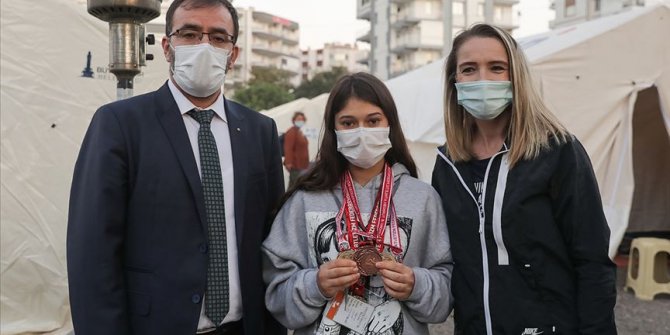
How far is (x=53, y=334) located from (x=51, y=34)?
8.68 ft

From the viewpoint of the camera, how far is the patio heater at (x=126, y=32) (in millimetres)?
3441

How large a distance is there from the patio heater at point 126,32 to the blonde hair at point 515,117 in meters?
1.91

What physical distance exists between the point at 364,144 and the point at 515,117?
0.59 metres

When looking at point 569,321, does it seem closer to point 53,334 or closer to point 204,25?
point 204,25

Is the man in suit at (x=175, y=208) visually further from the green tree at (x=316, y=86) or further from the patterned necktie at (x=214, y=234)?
the green tree at (x=316, y=86)

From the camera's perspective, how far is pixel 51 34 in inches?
212

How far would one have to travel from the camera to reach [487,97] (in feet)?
7.54

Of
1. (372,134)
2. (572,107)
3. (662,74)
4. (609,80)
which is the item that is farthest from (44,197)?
(662,74)

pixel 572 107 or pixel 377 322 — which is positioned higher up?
pixel 572 107

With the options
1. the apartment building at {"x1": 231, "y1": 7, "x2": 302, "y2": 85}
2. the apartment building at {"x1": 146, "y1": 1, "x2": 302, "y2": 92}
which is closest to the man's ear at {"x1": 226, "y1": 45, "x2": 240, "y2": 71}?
the apartment building at {"x1": 146, "y1": 1, "x2": 302, "y2": 92}

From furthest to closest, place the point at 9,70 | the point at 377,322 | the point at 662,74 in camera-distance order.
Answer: the point at 662,74 < the point at 9,70 < the point at 377,322

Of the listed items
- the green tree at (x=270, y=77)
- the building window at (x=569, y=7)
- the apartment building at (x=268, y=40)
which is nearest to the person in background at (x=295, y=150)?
the green tree at (x=270, y=77)

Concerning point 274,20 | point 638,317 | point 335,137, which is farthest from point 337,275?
point 274,20

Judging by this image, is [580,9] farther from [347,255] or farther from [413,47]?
[347,255]
